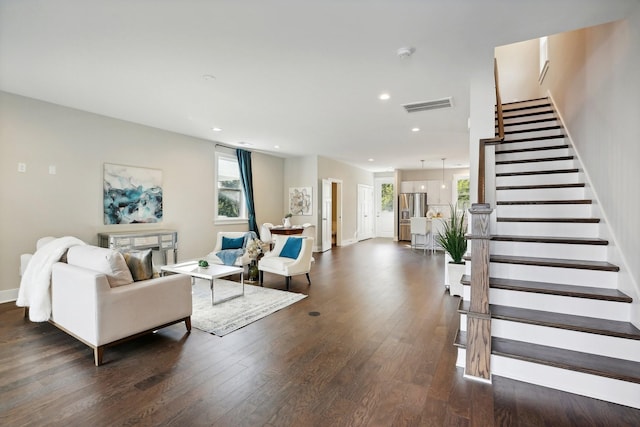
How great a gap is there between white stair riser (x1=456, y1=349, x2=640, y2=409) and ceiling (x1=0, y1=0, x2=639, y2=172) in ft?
8.37

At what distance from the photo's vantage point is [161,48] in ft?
8.89

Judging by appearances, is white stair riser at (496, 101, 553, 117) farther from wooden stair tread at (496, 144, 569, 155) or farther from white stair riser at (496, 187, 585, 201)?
white stair riser at (496, 187, 585, 201)

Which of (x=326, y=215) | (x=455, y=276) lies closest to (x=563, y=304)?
(x=455, y=276)

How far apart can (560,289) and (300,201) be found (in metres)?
6.44

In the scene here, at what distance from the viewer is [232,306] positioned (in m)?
3.59

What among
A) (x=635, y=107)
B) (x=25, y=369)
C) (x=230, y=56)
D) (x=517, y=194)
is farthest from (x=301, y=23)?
(x=25, y=369)

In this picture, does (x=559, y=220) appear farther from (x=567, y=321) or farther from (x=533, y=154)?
(x=533, y=154)

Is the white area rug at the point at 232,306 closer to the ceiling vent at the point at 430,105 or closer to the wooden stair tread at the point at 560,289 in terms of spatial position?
the wooden stair tread at the point at 560,289

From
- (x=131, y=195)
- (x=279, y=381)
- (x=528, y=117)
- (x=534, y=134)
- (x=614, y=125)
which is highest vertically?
(x=528, y=117)

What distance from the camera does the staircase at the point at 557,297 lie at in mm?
1945

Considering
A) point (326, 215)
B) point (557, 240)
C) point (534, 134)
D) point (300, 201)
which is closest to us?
point (557, 240)

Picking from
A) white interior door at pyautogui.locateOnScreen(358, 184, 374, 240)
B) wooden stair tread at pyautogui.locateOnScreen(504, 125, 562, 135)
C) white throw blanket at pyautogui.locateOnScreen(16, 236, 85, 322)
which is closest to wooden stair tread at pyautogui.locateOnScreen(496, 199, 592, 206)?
wooden stair tread at pyautogui.locateOnScreen(504, 125, 562, 135)

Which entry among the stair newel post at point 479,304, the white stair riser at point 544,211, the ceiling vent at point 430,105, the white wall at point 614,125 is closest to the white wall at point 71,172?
the ceiling vent at point 430,105

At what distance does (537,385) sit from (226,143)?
6.39 m
